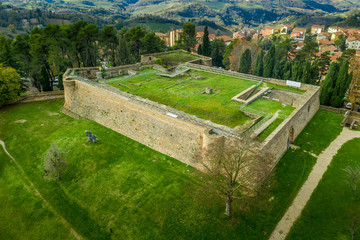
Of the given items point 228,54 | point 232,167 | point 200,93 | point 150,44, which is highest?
point 150,44

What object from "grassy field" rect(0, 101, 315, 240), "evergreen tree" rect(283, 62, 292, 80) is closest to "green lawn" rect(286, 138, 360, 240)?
"grassy field" rect(0, 101, 315, 240)

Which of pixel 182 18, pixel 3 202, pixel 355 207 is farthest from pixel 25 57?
pixel 182 18

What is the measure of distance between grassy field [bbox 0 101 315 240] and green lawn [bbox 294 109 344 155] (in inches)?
69.6

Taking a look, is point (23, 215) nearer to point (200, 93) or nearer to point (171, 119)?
point (171, 119)

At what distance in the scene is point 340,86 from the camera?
27594 millimetres

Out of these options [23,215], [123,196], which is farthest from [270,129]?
[23,215]

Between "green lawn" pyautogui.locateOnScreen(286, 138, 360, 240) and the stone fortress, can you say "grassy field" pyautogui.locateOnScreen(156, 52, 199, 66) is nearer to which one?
the stone fortress

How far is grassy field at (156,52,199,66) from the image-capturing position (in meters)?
39.2

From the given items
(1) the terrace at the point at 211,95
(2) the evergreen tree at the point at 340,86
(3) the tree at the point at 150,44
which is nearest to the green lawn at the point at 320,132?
(2) the evergreen tree at the point at 340,86

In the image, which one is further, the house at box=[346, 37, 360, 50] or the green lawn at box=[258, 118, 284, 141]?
the house at box=[346, 37, 360, 50]

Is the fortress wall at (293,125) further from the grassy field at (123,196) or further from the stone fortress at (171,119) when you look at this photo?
the grassy field at (123,196)

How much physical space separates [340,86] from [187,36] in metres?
31.8

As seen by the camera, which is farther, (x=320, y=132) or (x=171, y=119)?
(x=320, y=132)

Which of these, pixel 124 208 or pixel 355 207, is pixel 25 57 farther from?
pixel 355 207
